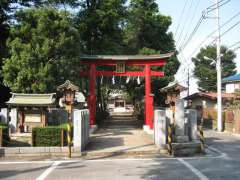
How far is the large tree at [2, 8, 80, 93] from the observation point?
22734mm

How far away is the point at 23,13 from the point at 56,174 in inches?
589

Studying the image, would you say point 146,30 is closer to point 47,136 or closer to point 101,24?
point 101,24

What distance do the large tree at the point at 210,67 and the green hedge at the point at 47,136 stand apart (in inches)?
2242

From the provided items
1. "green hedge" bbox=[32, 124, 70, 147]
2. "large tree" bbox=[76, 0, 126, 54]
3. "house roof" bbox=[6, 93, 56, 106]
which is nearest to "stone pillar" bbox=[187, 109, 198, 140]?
"green hedge" bbox=[32, 124, 70, 147]

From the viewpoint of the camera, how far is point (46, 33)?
23.7 m

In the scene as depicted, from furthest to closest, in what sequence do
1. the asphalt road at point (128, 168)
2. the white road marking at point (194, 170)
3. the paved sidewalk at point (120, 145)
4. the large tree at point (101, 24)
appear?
1. the large tree at point (101, 24)
2. the paved sidewalk at point (120, 145)
3. the asphalt road at point (128, 168)
4. the white road marking at point (194, 170)

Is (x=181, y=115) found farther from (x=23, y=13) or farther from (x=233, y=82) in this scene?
(x=233, y=82)

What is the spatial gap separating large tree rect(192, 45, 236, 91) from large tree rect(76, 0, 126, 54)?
37.1m

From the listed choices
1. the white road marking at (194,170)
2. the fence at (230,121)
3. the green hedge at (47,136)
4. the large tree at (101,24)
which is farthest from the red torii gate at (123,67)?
the white road marking at (194,170)

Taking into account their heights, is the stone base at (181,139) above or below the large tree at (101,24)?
below

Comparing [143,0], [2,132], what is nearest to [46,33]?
[2,132]

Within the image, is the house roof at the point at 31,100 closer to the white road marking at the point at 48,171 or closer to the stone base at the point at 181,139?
the white road marking at the point at 48,171

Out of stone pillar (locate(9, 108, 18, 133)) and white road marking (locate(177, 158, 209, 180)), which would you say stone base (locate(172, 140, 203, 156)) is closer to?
white road marking (locate(177, 158, 209, 180))

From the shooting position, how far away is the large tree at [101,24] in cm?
3522
